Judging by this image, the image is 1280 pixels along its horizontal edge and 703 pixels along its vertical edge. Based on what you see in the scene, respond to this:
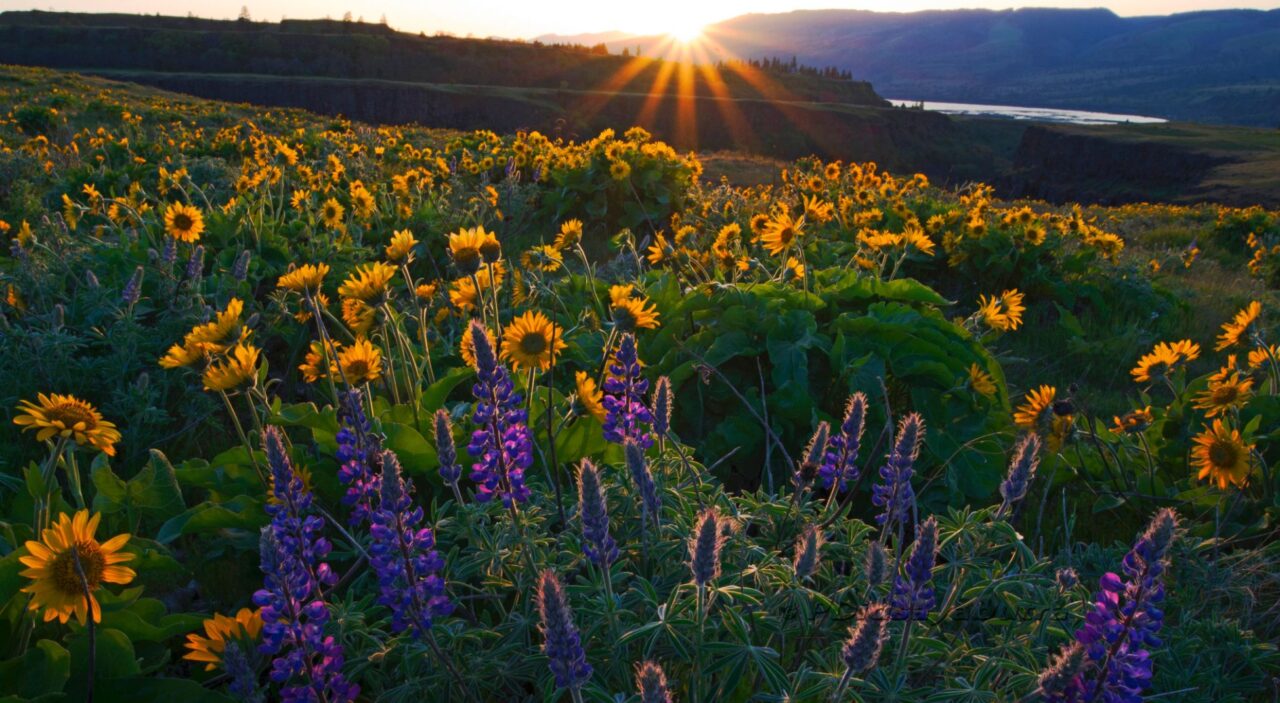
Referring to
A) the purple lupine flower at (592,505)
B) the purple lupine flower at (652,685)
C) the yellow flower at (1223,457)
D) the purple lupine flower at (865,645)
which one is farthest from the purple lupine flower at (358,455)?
the yellow flower at (1223,457)

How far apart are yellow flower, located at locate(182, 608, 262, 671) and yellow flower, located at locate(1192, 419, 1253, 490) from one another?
3116mm

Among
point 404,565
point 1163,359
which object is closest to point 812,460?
point 404,565

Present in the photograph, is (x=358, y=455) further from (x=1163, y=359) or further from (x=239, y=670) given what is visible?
(x=1163, y=359)

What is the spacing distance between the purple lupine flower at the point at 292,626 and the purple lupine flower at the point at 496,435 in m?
0.42

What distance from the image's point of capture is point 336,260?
17.9ft

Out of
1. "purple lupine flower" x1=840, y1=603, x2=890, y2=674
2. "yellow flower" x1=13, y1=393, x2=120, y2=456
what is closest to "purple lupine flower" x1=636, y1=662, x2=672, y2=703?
"purple lupine flower" x1=840, y1=603, x2=890, y2=674

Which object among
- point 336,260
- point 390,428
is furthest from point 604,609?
point 336,260

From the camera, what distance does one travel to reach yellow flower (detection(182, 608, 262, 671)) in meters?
1.74

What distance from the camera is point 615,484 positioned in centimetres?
220

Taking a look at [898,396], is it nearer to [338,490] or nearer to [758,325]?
[758,325]

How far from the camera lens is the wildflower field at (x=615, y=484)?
5.05ft

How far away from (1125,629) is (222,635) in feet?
5.92

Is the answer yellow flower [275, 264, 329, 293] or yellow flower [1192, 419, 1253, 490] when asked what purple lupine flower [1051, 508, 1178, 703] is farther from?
yellow flower [275, 264, 329, 293]

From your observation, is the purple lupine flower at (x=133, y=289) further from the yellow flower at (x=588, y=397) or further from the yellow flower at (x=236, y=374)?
the yellow flower at (x=588, y=397)
